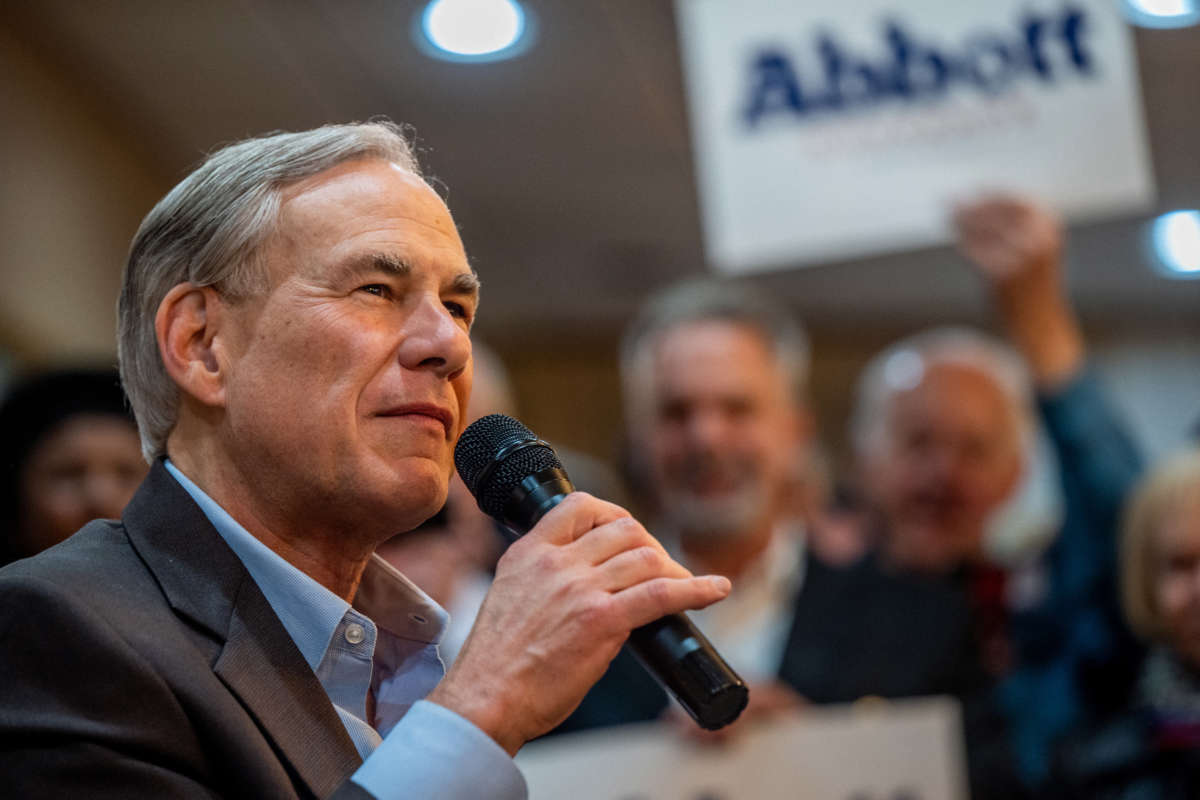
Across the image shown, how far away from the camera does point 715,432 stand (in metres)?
3.25

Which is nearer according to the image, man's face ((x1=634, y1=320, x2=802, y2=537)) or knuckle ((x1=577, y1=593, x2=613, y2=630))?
knuckle ((x1=577, y1=593, x2=613, y2=630))

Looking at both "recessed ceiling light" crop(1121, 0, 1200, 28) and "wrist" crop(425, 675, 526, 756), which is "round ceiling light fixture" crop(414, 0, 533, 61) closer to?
"recessed ceiling light" crop(1121, 0, 1200, 28)

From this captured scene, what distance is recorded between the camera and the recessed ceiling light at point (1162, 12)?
5.25 meters

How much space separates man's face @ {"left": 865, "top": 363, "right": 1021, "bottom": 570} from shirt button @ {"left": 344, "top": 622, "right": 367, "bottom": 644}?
2159 millimetres

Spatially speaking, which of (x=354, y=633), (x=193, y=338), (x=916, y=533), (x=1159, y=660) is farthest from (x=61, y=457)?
(x=1159, y=660)

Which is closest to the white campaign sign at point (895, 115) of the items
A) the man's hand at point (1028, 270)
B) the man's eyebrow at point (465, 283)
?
the man's hand at point (1028, 270)

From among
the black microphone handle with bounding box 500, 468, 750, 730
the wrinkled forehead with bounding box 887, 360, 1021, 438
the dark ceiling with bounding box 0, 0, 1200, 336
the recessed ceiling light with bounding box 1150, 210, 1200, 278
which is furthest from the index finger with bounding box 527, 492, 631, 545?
the recessed ceiling light with bounding box 1150, 210, 1200, 278

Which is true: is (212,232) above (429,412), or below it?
above

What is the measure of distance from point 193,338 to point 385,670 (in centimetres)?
45

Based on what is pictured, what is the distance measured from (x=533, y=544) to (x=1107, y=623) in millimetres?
2181

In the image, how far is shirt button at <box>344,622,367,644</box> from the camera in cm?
147

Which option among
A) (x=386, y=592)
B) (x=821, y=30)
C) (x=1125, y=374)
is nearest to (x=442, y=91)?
(x=821, y=30)

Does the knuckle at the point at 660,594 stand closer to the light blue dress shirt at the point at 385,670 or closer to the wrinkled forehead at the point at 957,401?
the light blue dress shirt at the point at 385,670

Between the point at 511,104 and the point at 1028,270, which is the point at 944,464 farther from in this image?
the point at 511,104
